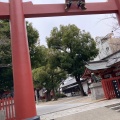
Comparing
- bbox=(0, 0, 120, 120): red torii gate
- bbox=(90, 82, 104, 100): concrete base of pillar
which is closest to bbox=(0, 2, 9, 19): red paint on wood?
bbox=(0, 0, 120, 120): red torii gate

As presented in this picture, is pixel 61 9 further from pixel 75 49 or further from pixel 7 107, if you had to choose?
pixel 75 49

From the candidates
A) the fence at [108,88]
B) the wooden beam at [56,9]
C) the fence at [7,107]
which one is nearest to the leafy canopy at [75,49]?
the fence at [108,88]

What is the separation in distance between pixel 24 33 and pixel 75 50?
2175 cm

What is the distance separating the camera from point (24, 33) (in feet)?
18.8

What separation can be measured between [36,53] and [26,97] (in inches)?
511

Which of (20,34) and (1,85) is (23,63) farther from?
(1,85)

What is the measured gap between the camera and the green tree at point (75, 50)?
27.1 metres

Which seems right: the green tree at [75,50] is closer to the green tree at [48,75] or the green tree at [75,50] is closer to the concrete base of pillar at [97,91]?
the green tree at [48,75]

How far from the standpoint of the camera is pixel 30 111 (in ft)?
16.8

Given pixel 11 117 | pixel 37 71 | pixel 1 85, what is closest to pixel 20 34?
pixel 11 117

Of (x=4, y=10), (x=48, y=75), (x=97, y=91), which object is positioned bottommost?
(x=97, y=91)

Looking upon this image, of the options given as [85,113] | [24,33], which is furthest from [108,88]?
[24,33]

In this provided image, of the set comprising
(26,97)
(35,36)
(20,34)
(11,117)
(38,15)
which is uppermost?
(35,36)

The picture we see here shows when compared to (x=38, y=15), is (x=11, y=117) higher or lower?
lower
